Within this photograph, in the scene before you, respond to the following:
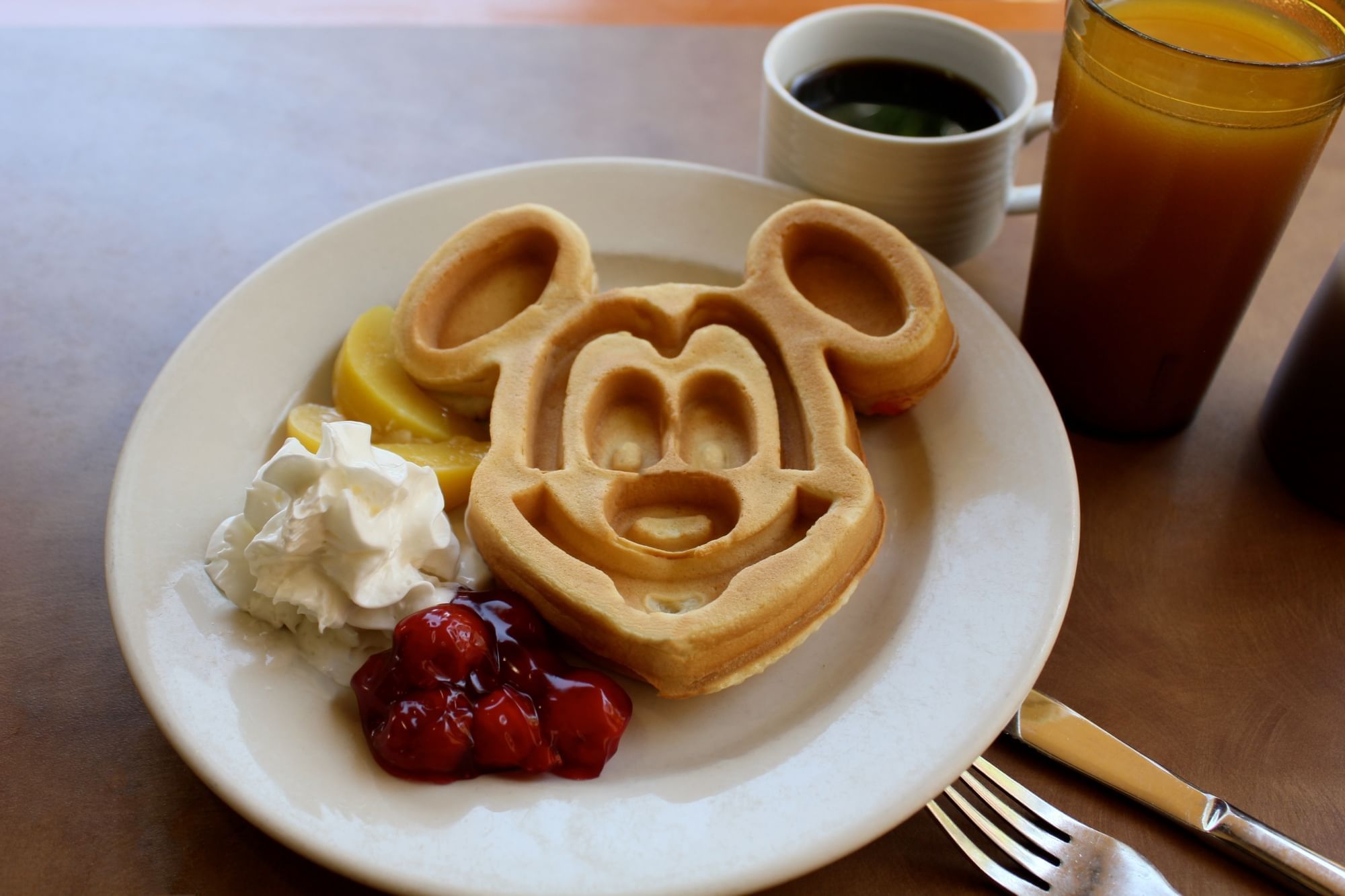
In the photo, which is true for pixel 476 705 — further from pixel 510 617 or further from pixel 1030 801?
pixel 1030 801

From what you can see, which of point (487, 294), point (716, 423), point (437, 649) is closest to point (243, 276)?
point (487, 294)

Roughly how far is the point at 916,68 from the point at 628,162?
23.8 inches

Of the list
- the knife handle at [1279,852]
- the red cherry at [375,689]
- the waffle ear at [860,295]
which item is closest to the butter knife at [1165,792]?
the knife handle at [1279,852]

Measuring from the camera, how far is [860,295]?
6.28ft

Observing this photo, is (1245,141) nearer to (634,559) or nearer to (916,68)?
(916,68)

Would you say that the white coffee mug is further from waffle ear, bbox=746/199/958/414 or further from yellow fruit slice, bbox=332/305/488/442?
yellow fruit slice, bbox=332/305/488/442

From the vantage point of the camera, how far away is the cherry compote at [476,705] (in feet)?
4.43

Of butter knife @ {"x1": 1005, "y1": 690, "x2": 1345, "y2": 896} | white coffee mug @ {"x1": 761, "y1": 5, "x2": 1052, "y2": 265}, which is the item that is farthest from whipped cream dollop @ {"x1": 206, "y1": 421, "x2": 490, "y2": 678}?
white coffee mug @ {"x1": 761, "y1": 5, "x2": 1052, "y2": 265}

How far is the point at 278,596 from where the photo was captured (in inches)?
58.0

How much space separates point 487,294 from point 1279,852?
1447mm

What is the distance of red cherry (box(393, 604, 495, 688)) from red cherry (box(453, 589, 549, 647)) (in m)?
0.06

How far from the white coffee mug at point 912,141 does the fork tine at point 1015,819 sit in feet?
3.44

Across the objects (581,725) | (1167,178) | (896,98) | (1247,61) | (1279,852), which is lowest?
(1279,852)

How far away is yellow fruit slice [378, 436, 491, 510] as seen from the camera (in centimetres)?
170
